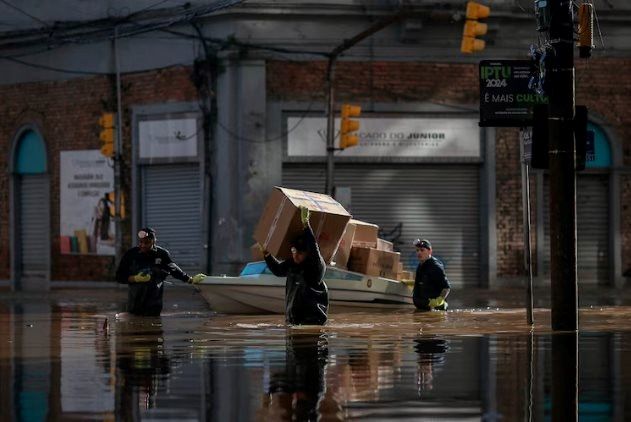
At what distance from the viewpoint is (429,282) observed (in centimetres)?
2438

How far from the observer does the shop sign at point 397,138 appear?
116ft

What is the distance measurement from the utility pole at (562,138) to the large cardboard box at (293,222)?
504cm

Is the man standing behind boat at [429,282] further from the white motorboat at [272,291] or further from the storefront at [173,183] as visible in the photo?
the storefront at [173,183]

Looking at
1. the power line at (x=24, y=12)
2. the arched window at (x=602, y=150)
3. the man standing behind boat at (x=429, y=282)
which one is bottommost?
the man standing behind boat at (x=429, y=282)

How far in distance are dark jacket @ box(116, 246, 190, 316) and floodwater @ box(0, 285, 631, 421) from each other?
1.19 feet

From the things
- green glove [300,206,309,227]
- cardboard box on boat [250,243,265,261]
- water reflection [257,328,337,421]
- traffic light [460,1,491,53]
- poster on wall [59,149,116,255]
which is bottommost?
water reflection [257,328,337,421]

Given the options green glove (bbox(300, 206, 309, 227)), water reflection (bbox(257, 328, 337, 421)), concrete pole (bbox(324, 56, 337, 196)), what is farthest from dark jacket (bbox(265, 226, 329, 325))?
concrete pole (bbox(324, 56, 337, 196))

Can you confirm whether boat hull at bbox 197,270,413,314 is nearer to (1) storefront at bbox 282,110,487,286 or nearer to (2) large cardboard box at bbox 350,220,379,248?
(2) large cardboard box at bbox 350,220,379,248

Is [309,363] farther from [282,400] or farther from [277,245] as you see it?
[277,245]

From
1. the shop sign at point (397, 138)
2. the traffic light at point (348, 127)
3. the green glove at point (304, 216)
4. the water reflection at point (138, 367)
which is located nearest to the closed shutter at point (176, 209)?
the shop sign at point (397, 138)

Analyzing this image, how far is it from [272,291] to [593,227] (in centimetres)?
1438

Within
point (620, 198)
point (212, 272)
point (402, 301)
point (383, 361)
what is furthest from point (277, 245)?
point (620, 198)

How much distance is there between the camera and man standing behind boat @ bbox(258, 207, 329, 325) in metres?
19.6

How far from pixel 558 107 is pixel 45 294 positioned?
20.2 m
